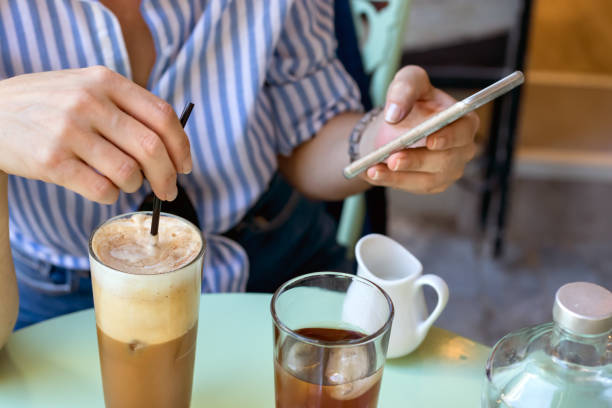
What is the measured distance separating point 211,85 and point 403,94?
0.98 ft

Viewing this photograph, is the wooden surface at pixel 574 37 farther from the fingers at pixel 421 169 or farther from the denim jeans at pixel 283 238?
the fingers at pixel 421 169

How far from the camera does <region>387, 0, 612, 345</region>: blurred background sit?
2.02 meters

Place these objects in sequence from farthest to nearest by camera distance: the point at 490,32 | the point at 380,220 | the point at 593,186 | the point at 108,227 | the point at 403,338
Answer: the point at 593,186 → the point at 490,32 → the point at 380,220 → the point at 403,338 → the point at 108,227

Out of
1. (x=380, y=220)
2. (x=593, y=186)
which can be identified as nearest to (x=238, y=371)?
(x=380, y=220)

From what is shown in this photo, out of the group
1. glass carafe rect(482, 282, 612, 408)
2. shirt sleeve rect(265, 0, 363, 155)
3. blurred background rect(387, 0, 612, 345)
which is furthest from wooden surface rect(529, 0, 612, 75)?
glass carafe rect(482, 282, 612, 408)

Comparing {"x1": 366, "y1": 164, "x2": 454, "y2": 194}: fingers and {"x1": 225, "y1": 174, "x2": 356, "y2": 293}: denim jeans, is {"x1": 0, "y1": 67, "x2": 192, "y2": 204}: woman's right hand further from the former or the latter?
{"x1": 225, "y1": 174, "x2": 356, "y2": 293}: denim jeans

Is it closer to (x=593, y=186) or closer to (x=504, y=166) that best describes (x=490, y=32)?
(x=504, y=166)

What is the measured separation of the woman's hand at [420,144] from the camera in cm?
85

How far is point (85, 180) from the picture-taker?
2.10 feet

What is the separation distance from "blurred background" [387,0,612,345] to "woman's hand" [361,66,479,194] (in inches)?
42.8

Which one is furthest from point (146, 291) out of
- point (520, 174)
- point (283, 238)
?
point (520, 174)

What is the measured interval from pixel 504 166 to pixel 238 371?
1.56m

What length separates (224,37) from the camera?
100cm

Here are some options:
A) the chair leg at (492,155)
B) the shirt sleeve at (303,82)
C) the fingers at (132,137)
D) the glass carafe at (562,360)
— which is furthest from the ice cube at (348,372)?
the chair leg at (492,155)
